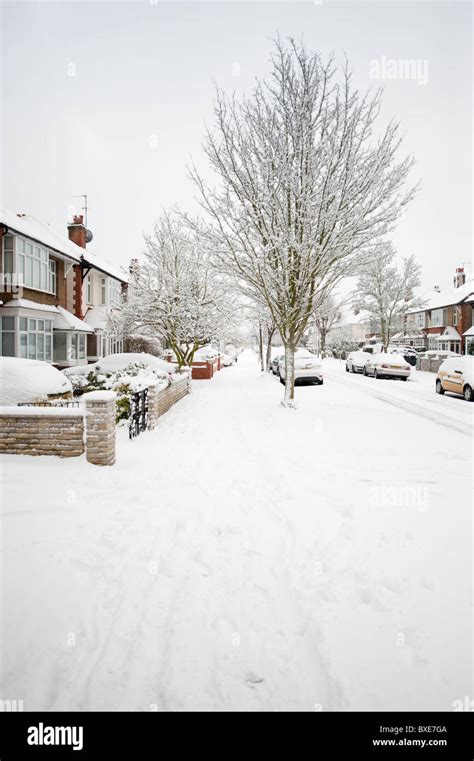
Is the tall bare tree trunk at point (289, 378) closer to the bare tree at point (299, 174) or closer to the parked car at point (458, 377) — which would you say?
the bare tree at point (299, 174)

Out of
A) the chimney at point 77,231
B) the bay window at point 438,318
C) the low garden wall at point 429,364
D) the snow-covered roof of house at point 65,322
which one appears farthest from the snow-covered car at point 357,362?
the chimney at point 77,231

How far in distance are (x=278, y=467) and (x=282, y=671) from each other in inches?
164

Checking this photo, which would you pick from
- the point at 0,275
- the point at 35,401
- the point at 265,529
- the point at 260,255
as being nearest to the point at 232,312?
the point at 260,255

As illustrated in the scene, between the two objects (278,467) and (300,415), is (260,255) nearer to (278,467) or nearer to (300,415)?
(300,415)

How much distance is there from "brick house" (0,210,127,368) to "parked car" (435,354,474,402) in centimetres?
1747

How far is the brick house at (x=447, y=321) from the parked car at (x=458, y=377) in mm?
20953

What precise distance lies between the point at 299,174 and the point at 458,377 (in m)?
10.3

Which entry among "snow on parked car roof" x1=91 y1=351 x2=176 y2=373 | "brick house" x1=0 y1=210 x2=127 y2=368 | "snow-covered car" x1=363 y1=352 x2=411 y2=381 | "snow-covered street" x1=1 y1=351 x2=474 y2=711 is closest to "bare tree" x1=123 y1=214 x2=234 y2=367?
"brick house" x1=0 y1=210 x2=127 y2=368

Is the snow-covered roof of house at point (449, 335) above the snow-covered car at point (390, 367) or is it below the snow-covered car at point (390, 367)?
above

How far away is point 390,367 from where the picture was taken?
23.3m

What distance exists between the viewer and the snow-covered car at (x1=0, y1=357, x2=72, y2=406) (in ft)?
25.5

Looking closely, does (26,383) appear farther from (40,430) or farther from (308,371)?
(308,371)

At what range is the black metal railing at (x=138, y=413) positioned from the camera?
8844mm

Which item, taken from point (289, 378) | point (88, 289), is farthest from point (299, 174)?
point (88, 289)
